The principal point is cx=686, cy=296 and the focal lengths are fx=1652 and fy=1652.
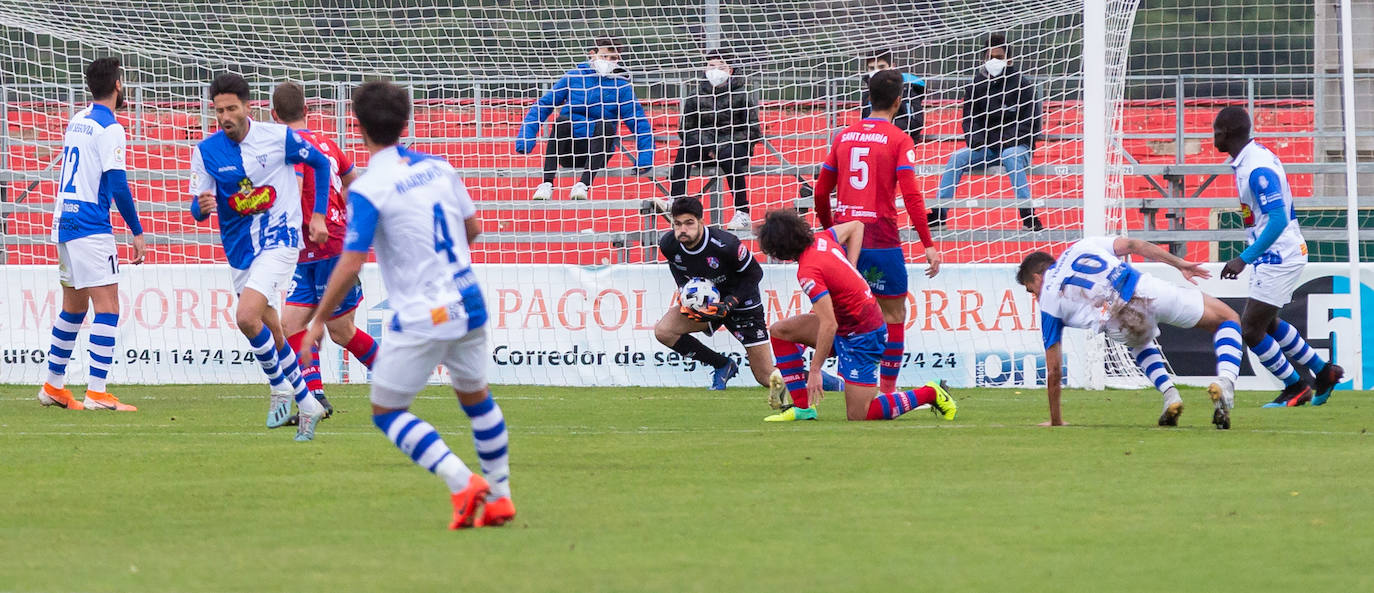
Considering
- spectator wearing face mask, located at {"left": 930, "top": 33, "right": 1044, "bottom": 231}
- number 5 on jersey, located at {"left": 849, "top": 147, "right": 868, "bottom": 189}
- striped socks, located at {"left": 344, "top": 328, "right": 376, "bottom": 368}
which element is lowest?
striped socks, located at {"left": 344, "top": 328, "right": 376, "bottom": 368}

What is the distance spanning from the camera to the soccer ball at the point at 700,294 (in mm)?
12352

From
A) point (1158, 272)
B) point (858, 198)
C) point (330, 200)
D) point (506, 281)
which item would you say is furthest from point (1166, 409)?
point (506, 281)

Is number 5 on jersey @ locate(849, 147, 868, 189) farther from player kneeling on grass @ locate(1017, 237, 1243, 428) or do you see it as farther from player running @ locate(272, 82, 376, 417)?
player running @ locate(272, 82, 376, 417)

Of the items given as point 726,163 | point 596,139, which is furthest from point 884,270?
point 596,139

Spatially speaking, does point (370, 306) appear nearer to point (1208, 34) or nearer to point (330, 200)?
point (330, 200)

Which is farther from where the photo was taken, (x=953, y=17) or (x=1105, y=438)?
(x=953, y=17)

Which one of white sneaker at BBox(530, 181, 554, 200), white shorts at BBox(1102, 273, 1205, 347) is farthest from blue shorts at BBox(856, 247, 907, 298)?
white sneaker at BBox(530, 181, 554, 200)

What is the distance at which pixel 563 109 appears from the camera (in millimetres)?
16438

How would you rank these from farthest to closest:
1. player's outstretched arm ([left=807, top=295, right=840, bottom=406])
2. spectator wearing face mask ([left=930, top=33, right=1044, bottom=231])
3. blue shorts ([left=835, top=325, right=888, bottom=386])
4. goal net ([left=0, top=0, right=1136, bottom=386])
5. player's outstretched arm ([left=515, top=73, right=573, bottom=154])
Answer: player's outstretched arm ([left=515, top=73, right=573, bottom=154]) < spectator wearing face mask ([left=930, top=33, right=1044, bottom=231]) < goal net ([left=0, top=0, right=1136, bottom=386]) < blue shorts ([left=835, top=325, right=888, bottom=386]) < player's outstretched arm ([left=807, top=295, right=840, bottom=406])

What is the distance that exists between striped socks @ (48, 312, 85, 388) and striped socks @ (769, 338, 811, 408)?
15.7 ft

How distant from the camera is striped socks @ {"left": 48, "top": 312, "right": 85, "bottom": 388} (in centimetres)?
1112

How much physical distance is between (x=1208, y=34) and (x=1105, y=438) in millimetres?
9673

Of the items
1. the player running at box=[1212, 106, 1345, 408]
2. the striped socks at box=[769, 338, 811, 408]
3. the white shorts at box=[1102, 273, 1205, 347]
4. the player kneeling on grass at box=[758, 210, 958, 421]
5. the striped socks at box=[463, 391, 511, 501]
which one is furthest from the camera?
the player running at box=[1212, 106, 1345, 408]

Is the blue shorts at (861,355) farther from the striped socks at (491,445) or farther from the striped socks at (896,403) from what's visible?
the striped socks at (491,445)
